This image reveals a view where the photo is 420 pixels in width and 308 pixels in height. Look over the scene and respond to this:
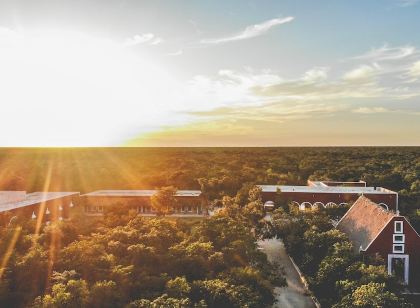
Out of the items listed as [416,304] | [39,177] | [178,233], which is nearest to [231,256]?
[178,233]

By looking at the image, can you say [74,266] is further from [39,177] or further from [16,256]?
[39,177]

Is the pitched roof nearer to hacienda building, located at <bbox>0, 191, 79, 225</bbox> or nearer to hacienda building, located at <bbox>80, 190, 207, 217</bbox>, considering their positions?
hacienda building, located at <bbox>80, 190, 207, 217</bbox>

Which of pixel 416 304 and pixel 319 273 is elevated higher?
pixel 319 273

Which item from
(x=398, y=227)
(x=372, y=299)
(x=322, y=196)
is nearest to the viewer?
(x=372, y=299)

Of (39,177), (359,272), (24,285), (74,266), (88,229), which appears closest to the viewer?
(24,285)

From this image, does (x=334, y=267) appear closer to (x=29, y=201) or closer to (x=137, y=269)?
(x=137, y=269)

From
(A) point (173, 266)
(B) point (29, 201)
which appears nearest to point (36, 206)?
(B) point (29, 201)

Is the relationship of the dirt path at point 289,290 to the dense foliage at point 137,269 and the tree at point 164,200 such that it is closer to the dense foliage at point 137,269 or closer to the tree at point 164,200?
the dense foliage at point 137,269

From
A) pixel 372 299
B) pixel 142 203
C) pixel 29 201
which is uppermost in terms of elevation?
pixel 29 201

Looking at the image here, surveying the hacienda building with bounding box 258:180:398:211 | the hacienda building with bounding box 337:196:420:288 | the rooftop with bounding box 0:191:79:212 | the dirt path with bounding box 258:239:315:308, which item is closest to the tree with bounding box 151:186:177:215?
the rooftop with bounding box 0:191:79:212
